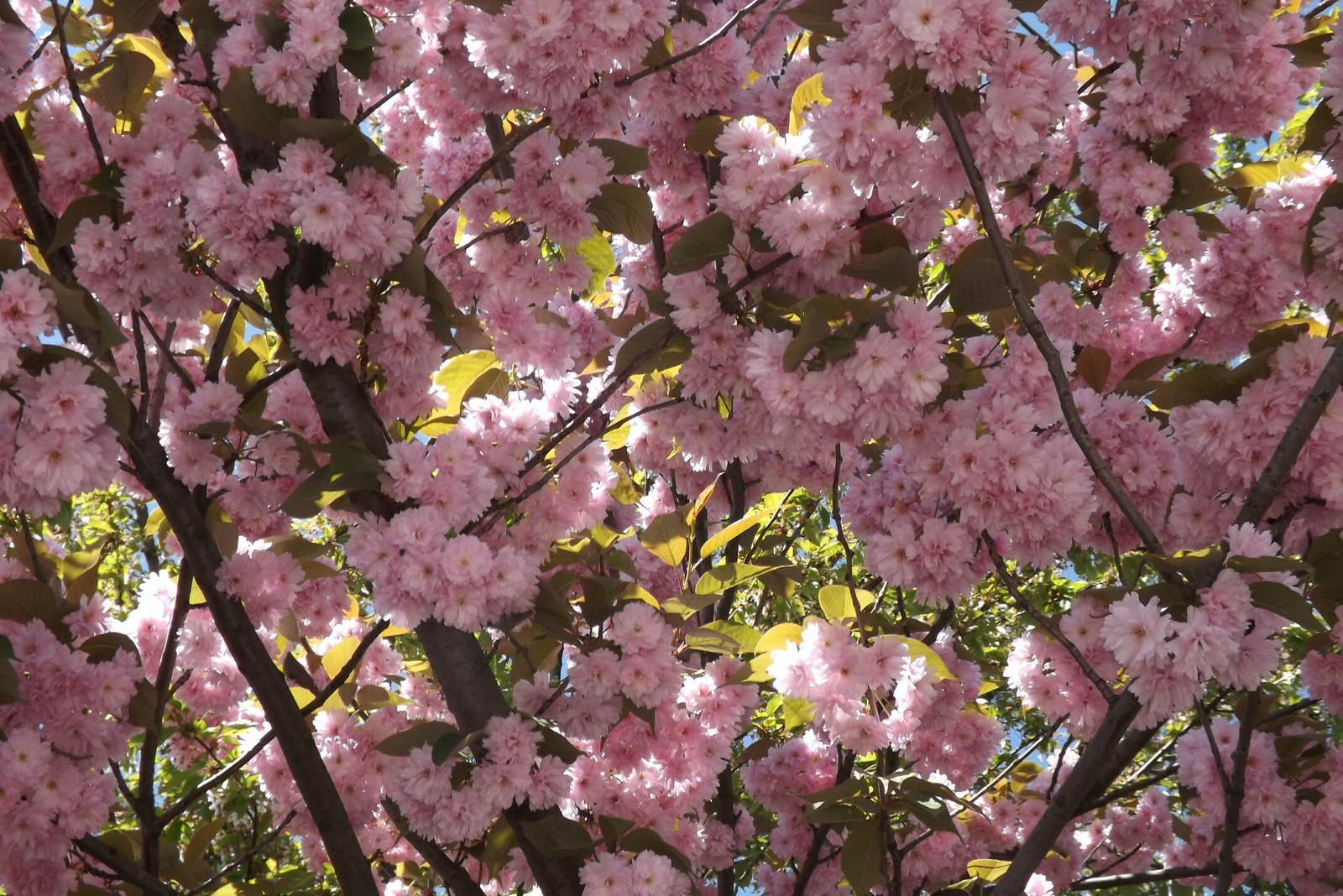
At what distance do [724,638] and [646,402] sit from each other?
791 millimetres

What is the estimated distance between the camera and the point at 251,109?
2.45 meters

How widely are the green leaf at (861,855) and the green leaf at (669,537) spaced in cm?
86

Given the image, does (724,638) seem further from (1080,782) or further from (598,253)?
(598,253)

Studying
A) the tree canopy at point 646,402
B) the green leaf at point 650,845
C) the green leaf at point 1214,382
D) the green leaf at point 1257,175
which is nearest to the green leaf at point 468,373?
the tree canopy at point 646,402

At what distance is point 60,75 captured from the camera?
3.12 m

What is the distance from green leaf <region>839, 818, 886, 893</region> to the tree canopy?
0.02m

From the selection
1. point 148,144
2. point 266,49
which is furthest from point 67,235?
point 266,49

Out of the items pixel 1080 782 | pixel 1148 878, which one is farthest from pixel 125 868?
pixel 1148 878

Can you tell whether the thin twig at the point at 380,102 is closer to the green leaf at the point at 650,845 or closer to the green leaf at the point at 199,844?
the green leaf at the point at 650,845

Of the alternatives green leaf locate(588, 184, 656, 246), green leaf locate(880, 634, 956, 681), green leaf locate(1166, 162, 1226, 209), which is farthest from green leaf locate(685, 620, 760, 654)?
green leaf locate(1166, 162, 1226, 209)

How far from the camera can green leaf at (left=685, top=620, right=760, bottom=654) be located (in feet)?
9.09

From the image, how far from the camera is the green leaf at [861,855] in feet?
8.38

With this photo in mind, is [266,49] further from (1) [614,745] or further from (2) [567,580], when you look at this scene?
(1) [614,745]

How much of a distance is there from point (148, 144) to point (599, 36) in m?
1.00
